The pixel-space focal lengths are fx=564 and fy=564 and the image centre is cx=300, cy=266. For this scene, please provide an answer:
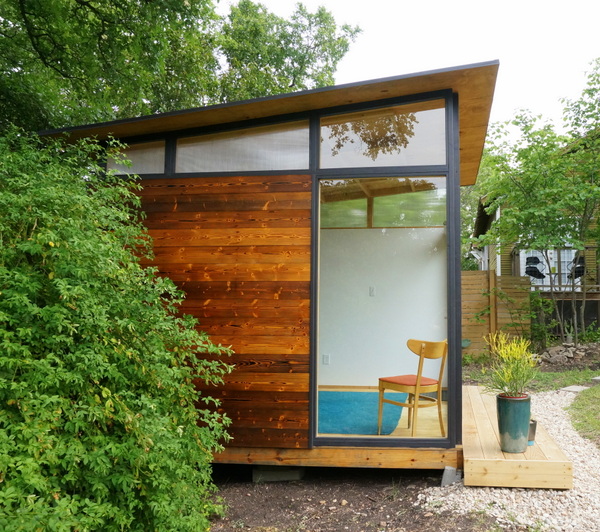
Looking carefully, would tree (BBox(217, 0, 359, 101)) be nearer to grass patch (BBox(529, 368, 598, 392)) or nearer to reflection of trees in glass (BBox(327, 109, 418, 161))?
grass patch (BBox(529, 368, 598, 392))

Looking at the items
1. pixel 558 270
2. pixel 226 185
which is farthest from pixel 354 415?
pixel 558 270

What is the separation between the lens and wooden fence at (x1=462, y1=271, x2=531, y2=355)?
1041 centimetres

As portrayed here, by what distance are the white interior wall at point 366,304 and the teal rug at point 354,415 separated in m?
0.61

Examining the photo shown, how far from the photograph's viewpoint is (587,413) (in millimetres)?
6426

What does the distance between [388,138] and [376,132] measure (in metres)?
0.11

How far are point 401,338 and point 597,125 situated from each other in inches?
265

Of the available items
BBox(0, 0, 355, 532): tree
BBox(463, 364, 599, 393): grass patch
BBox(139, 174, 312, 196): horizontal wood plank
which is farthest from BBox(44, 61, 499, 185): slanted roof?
BBox(463, 364, 599, 393): grass patch

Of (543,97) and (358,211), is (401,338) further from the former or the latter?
(543,97)

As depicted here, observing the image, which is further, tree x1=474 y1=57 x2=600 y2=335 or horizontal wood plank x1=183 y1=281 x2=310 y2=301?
tree x1=474 y1=57 x2=600 y2=335

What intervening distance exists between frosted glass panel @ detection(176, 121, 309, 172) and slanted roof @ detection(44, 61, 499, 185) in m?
0.12

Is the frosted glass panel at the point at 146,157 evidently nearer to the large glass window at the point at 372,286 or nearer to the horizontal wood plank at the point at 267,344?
the large glass window at the point at 372,286

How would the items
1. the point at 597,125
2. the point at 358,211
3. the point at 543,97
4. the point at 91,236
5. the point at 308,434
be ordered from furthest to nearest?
the point at 543,97, the point at 597,125, the point at 358,211, the point at 308,434, the point at 91,236

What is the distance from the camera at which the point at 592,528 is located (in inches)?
131

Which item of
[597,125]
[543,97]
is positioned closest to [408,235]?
[597,125]
